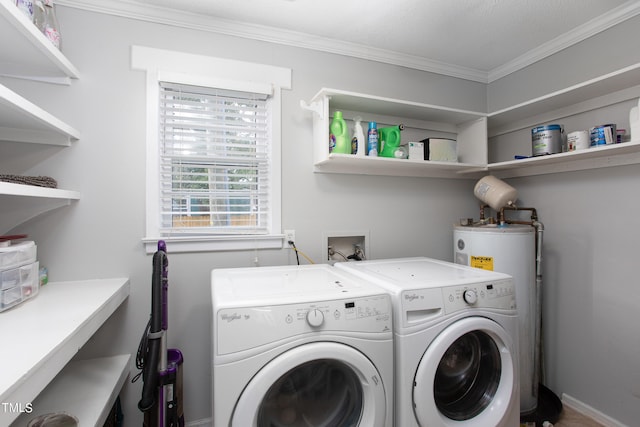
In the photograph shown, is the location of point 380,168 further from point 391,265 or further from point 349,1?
point 349,1

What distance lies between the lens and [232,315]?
1.03 metres

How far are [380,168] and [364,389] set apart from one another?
4.74 feet

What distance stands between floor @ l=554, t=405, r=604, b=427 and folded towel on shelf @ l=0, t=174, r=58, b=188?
3.02 m

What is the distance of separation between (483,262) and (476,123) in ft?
3.47

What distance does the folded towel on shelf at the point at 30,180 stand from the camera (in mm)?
1156

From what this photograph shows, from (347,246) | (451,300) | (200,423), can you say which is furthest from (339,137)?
(200,423)

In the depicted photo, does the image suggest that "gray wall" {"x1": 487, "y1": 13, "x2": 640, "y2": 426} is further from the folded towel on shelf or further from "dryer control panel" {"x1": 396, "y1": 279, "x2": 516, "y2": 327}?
the folded towel on shelf

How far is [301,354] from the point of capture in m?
1.05

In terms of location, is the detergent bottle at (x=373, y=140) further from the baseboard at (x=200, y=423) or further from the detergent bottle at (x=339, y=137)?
the baseboard at (x=200, y=423)

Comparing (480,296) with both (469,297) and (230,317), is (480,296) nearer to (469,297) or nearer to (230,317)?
(469,297)

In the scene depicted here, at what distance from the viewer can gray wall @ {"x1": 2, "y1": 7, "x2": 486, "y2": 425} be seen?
156 cm

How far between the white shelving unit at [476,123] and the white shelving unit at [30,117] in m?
1.27

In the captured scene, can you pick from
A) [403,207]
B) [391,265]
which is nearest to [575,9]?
[403,207]

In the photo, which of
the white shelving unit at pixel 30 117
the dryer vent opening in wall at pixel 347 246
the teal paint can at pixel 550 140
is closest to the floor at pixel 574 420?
the dryer vent opening in wall at pixel 347 246
